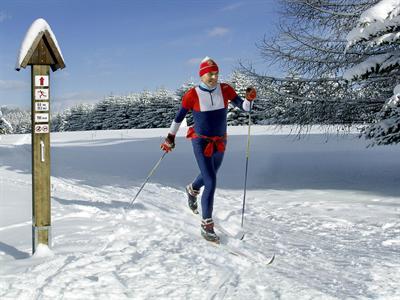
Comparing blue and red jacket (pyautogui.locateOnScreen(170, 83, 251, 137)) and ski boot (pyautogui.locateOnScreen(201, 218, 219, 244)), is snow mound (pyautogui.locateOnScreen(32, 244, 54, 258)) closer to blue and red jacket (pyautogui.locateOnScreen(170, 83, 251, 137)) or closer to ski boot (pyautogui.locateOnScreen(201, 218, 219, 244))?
ski boot (pyautogui.locateOnScreen(201, 218, 219, 244))

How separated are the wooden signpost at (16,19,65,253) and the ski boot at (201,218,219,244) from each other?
170 cm

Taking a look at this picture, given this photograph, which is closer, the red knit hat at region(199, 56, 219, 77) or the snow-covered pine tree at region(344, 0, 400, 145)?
the red knit hat at region(199, 56, 219, 77)

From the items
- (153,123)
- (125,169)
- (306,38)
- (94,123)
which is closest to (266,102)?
(306,38)

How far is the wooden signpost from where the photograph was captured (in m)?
4.25

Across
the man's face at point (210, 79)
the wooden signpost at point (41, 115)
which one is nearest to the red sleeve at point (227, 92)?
the man's face at point (210, 79)

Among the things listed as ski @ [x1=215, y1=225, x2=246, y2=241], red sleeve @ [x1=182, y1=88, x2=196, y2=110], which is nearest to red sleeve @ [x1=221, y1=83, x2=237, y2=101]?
red sleeve @ [x1=182, y1=88, x2=196, y2=110]

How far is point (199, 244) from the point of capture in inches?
187

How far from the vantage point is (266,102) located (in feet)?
37.1

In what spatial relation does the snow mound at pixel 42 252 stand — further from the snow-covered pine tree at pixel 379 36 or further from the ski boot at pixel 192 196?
the snow-covered pine tree at pixel 379 36

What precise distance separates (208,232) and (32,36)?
2.79m

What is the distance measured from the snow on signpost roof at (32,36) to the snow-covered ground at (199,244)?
188 centimetres

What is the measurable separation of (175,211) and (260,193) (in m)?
3.19

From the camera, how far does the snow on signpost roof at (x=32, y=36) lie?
13.6 feet

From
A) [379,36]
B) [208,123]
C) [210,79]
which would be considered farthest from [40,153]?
[379,36]
